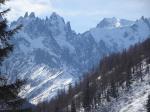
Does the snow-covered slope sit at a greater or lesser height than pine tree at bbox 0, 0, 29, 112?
lesser

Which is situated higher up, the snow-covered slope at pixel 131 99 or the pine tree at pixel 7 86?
the pine tree at pixel 7 86

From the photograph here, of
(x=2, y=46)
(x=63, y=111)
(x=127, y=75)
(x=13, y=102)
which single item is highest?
(x=2, y=46)

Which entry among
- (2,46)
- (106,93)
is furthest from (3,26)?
(106,93)

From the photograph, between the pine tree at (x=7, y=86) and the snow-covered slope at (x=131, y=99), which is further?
the snow-covered slope at (x=131, y=99)

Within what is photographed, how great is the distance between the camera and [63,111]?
7569 inches

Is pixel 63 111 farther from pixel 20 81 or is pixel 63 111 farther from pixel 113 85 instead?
pixel 20 81

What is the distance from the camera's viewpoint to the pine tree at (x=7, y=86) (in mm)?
14742

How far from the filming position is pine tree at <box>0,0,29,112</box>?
1474 cm

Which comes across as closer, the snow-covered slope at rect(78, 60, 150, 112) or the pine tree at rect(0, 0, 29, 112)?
the pine tree at rect(0, 0, 29, 112)

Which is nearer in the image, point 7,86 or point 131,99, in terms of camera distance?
point 7,86

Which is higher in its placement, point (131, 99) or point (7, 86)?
point (7, 86)

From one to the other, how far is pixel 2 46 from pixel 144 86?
6775 inches

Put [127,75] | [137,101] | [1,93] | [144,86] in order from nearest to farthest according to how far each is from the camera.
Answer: [1,93] → [137,101] → [144,86] → [127,75]

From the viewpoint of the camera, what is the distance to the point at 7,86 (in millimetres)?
14805
